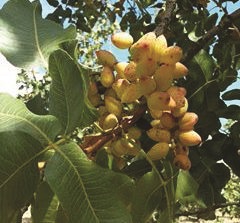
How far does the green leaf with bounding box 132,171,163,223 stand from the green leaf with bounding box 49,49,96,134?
150mm

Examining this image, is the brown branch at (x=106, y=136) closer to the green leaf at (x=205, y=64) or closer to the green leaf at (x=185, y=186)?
the green leaf at (x=185, y=186)

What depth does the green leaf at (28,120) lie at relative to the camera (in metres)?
0.68

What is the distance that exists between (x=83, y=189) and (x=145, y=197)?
0.48ft

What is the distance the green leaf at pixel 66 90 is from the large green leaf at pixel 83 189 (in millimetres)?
58

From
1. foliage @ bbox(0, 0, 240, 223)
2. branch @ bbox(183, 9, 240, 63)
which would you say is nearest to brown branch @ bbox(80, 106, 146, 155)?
foliage @ bbox(0, 0, 240, 223)

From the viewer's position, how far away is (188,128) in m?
0.85

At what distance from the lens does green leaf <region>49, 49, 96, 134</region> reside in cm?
72

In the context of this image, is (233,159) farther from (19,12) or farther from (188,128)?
(19,12)

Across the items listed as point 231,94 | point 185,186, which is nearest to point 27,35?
point 185,186

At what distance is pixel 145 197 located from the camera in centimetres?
79

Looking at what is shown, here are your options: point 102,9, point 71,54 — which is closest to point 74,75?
point 71,54

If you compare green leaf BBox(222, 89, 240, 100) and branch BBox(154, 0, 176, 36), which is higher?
branch BBox(154, 0, 176, 36)

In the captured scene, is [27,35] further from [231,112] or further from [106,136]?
[231,112]

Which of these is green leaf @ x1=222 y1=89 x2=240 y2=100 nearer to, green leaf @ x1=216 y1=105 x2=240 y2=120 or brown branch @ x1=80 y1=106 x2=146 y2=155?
green leaf @ x1=216 y1=105 x2=240 y2=120
